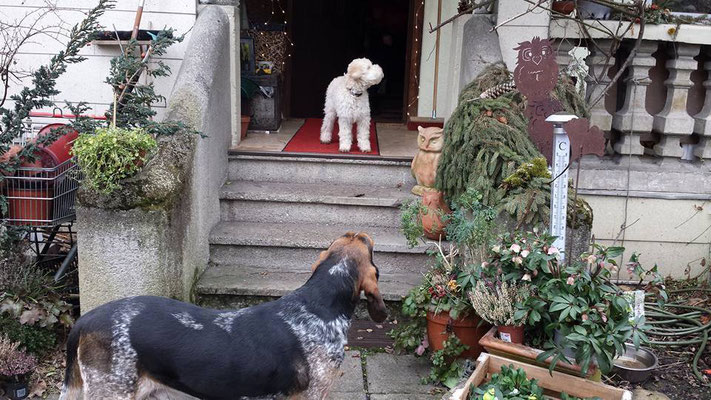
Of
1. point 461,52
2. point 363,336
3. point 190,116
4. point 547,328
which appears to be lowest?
point 363,336

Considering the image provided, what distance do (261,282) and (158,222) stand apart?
1.07 metres

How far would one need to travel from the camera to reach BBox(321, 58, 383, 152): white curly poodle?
6.39 metres

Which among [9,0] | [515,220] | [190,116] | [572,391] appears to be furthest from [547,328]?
[9,0]

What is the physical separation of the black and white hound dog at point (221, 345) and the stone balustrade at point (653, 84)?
11.8ft

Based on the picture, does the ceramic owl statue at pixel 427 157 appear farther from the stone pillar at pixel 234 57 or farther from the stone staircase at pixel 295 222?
the stone pillar at pixel 234 57

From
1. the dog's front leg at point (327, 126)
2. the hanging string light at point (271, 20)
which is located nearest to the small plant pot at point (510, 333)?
the dog's front leg at point (327, 126)

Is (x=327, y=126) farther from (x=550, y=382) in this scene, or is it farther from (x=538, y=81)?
(x=550, y=382)

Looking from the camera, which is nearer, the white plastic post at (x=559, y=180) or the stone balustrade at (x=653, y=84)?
the white plastic post at (x=559, y=180)

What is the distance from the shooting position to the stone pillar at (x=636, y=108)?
5820mm

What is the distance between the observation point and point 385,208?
5.82m

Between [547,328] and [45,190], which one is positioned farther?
[45,190]

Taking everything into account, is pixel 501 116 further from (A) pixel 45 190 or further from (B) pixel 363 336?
(A) pixel 45 190

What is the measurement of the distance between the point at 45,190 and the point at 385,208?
9.11 ft

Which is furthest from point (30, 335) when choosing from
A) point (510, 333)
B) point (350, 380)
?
point (510, 333)
